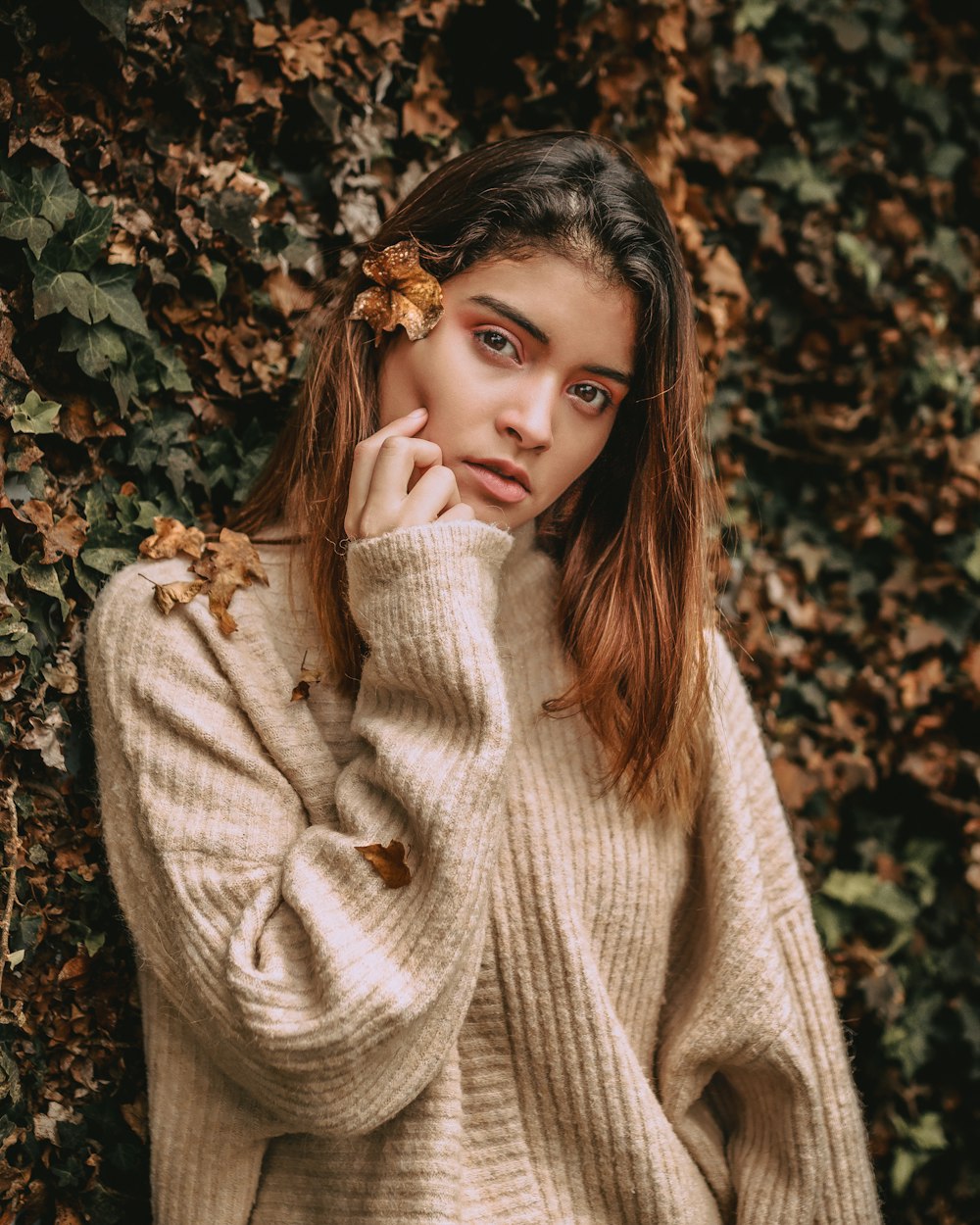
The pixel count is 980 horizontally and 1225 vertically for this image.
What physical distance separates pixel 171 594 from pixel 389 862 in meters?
0.52

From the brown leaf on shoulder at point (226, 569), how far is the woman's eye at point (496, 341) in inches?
19.5

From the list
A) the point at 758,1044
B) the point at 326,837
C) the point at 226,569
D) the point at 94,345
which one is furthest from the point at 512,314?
the point at 758,1044

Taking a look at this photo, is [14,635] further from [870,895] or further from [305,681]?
[870,895]

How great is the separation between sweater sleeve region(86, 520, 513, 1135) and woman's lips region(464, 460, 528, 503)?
0.07m

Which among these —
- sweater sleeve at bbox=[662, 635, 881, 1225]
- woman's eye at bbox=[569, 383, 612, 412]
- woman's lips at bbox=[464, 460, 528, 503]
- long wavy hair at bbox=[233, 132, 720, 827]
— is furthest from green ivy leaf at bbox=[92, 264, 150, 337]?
sweater sleeve at bbox=[662, 635, 881, 1225]

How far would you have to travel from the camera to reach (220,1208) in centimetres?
158

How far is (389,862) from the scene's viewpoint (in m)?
1.45

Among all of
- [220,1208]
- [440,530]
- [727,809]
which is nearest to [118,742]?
[440,530]

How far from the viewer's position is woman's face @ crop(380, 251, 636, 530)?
162cm

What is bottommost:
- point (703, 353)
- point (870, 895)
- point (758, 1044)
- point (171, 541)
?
point (758, 1044)

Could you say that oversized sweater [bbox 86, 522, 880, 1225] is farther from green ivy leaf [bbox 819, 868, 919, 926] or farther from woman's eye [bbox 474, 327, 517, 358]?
green ivy leaf [bbox 819, 868, 919, 926]

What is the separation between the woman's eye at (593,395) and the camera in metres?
1.72

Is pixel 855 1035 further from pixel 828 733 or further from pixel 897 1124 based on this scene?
pixel 828 733

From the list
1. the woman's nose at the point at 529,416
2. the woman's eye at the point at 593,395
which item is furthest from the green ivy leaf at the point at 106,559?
the woman's eye at the point at 593,395
